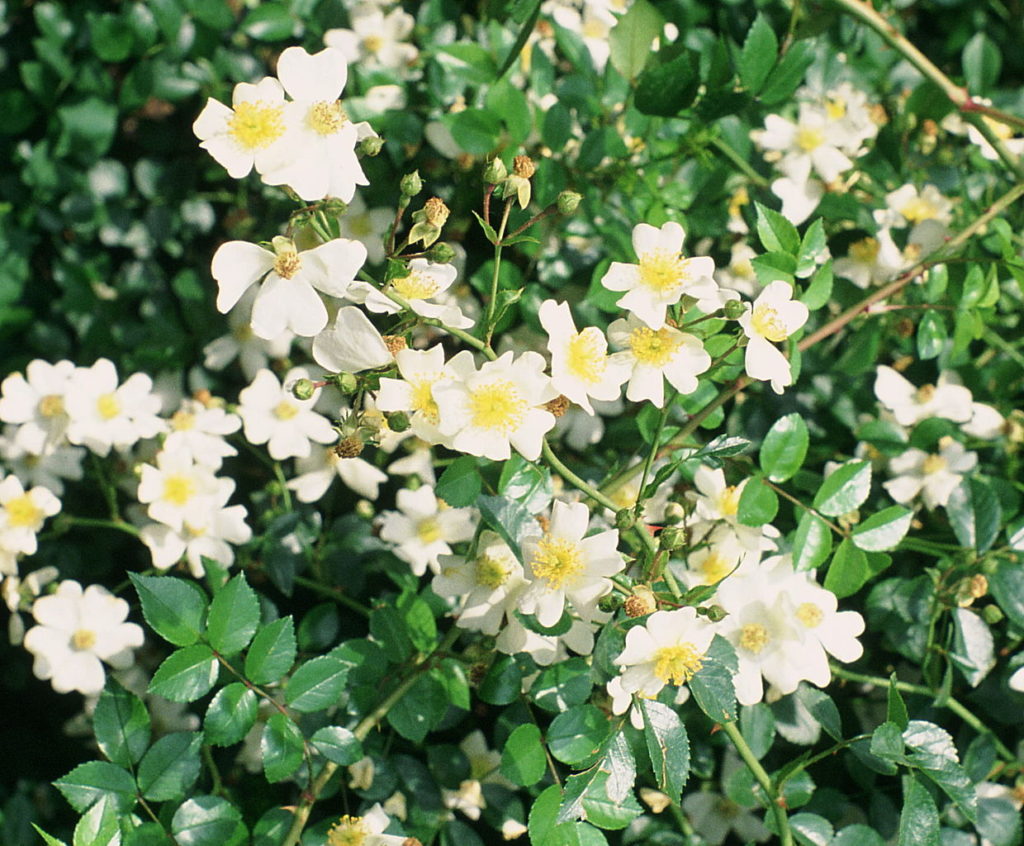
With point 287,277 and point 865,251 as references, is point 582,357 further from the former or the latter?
point 865,251

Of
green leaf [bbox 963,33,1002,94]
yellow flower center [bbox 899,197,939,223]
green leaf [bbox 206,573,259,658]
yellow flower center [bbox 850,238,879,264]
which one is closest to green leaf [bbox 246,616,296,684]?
green leaf [bbox 206,573,259,658]

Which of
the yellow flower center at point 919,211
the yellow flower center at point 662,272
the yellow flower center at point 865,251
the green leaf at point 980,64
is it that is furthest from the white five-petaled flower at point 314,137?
the green leaf at point 980,64

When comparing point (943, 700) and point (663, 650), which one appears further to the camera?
point (943, 700)

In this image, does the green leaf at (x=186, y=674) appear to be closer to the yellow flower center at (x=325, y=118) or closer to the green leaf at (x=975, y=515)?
the yellow flower center at (x=325, y=118)

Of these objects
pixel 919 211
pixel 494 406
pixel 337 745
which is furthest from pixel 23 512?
pixel 919 211

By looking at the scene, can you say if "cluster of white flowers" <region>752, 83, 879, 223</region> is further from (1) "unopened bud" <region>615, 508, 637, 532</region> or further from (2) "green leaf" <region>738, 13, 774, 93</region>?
(1) "unopened bud" <region>615, 508, 637, 532</region>

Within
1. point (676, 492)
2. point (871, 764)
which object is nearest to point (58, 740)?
point (676, 492)
